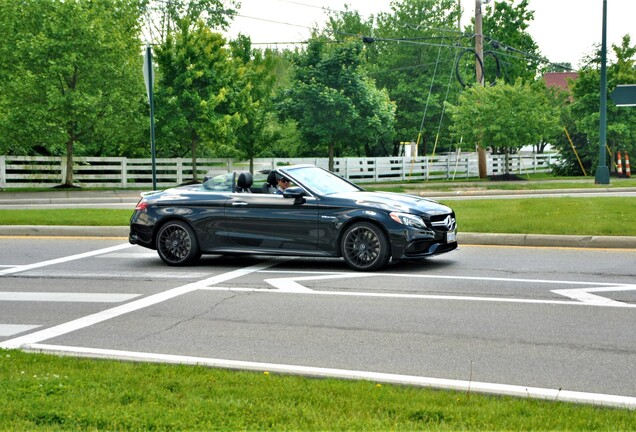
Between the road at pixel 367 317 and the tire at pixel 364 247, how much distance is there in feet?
0.88

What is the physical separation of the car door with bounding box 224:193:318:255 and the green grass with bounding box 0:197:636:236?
405 centimetres

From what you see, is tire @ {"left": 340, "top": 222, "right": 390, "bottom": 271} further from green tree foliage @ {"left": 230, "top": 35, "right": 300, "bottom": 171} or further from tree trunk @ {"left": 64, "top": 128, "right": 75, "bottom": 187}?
green tree foliage @ {"left": 230, "top": 35, "right": 300, "bottom": 171}

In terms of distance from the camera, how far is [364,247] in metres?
11.5

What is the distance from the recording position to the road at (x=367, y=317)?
6.28 meters

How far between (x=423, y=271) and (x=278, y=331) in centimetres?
408

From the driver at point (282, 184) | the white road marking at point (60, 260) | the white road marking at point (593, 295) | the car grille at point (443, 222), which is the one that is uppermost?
the driver at point (282, 184)

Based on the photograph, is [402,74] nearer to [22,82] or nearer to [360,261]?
[22,82]

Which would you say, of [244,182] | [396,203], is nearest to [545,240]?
[396,203]

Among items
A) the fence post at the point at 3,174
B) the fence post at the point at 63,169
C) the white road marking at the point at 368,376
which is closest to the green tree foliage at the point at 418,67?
the fence post at the point at 63,169

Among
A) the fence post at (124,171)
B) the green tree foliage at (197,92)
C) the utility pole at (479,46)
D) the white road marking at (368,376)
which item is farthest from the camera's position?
the utility pole at (479,46)

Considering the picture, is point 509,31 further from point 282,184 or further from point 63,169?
point 282,184

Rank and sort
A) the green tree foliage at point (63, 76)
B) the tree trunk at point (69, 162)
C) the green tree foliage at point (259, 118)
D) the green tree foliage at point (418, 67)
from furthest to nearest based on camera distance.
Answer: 1. the green tree foliage at point (418, 67)
2. the green tree foliage at point (259, 118)
3. the tree trunk at point (69, 162)
4. the green tree foliage at point (63, 76)

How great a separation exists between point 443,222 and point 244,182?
3.01m

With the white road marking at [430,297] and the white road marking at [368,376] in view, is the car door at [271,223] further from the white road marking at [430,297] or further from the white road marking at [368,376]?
the white road marking at [368,376]
